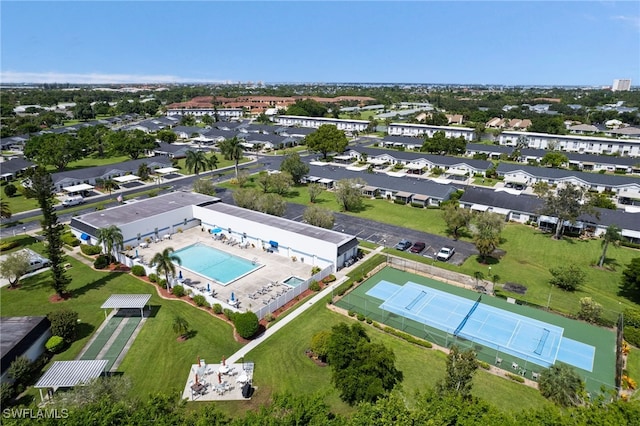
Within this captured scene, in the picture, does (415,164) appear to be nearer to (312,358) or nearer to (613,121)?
(312,358)

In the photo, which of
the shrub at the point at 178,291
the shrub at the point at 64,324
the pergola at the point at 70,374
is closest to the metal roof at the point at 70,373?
the pergola at the point at 70,374

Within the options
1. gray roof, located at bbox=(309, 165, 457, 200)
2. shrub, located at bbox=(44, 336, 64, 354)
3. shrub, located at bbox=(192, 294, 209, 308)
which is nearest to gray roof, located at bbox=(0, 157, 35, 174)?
gray roof, located at bbox=(309, 165, 457, 200)

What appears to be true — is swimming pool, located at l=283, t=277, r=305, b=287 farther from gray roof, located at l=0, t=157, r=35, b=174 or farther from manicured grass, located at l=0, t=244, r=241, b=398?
gray roof, located at l=0, t=157, r=35, b=174

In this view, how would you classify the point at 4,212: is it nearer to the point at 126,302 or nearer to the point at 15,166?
the point at 15,166

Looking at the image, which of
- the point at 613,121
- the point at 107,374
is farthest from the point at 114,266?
the point at 613,121

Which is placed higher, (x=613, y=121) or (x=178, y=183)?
(x=613, y=121)

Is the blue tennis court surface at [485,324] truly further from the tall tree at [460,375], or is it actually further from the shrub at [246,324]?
the shrub at [246,324]
